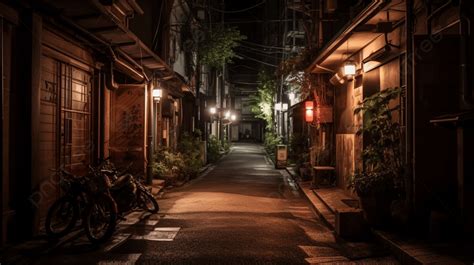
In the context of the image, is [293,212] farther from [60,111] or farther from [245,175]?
[245,175]

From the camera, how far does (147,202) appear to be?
12664 mm

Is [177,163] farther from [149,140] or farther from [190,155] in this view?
[190,155]

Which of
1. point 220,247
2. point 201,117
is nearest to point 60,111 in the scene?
point 220,247

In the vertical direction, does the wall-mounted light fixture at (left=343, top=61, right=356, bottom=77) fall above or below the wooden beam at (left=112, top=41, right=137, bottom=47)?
below

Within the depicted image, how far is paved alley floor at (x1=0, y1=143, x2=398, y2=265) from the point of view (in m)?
7.79

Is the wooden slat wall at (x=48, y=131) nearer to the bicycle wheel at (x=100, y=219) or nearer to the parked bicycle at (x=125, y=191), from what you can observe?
the parked bicycle at (x=125, y=191)

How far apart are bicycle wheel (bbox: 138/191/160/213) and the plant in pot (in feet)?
18.3

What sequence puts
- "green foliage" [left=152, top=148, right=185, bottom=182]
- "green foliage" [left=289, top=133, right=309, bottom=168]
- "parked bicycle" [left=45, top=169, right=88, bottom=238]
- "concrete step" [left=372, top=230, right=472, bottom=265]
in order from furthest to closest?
1. "green foliage" [left=289, top=133, right=309, bottom=168]
2. "green foliage" [left=152, top=148, right=185, bottom=182]
3. "parked bicycle" [left=45, top=169, right=88, bottom=238]
4. "concrete step" [left=372, top=230, right=472, bottom=265]

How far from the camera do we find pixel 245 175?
24484 mm

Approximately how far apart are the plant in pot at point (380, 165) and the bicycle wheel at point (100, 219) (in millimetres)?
5327

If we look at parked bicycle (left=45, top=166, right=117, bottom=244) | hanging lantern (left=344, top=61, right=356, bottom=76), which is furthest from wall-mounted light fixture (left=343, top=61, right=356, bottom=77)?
parked bicycle (left=45, top=166, right=117, bottom=244)

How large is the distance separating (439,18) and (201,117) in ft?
90.5

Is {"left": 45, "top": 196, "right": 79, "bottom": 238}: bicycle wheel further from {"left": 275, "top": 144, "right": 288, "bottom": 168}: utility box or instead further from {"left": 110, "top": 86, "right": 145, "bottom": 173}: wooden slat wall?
{"left": 275, "top": 144, "right": 288, "bottom": 168}: utility box

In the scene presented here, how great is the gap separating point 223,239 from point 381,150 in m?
4.23
